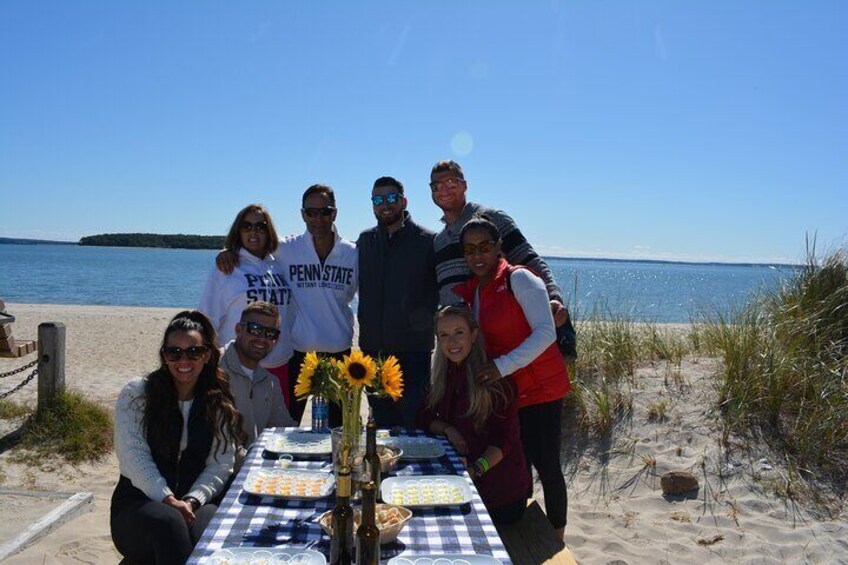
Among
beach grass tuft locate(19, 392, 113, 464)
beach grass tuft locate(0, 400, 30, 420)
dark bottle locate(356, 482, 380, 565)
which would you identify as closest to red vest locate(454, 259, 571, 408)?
dark bottle locate(356, 482, 380, 565)

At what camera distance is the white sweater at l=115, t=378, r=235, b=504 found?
8.68ft

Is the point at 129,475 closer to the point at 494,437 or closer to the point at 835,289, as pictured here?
the point at 494,437

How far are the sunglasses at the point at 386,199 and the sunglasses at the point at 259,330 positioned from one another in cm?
122

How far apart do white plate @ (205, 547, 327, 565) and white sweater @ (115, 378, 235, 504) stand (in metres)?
0.96

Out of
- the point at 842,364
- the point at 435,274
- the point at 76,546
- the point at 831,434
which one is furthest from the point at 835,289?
the point at 76,546

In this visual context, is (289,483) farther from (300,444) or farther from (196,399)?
(196,399)

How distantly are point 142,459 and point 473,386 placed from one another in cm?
156

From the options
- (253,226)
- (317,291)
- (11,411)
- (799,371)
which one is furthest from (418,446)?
(11,411)

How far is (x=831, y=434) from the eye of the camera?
496cm

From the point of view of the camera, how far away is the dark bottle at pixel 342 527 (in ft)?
5.52

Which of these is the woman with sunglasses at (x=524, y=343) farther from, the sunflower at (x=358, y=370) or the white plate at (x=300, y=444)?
the sunflower at (x=358, y=370)

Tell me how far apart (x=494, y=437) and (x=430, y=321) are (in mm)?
1418

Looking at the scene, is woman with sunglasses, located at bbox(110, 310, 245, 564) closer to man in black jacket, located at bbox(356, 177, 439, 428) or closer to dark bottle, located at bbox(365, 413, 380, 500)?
dark bottle, located at bbox(365, 413, 380, 500)

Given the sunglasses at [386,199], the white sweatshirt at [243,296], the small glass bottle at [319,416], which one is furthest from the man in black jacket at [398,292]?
the small glass bottle at [319,416]
